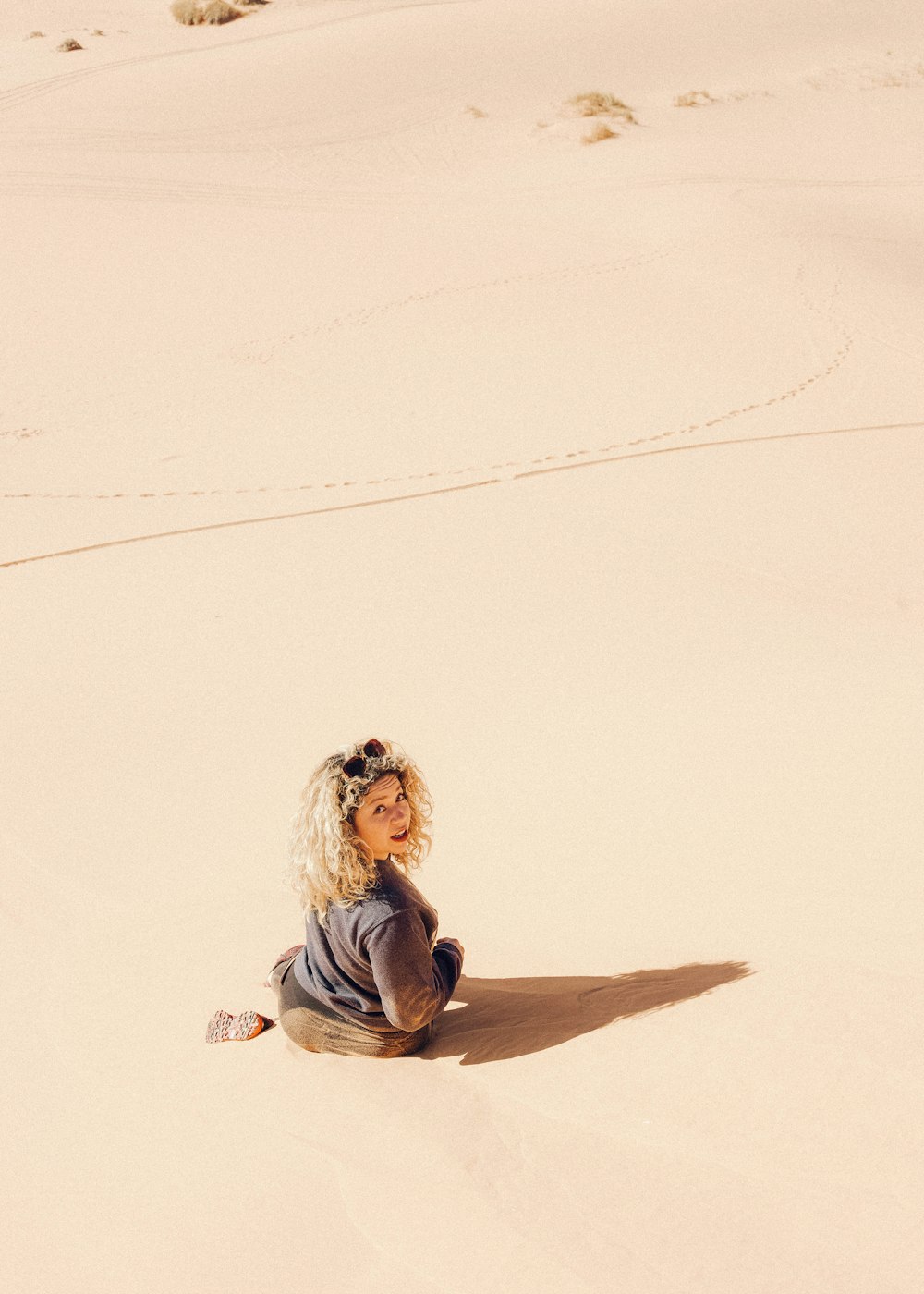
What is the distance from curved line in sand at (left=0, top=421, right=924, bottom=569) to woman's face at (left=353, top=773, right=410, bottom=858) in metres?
5.77

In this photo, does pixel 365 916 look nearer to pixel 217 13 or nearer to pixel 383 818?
pixel 383 818

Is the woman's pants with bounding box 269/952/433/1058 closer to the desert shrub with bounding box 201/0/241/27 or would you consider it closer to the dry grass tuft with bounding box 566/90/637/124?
the dry grass tuft with bounding box 566/90/637/124

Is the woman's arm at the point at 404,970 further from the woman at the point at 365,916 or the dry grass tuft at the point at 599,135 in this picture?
the dry grass tuft at the point at 599,135

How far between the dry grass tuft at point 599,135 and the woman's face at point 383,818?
19094mm

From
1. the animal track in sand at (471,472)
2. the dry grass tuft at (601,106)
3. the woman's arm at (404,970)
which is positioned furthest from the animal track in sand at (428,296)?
the woman's arm at (404,970)

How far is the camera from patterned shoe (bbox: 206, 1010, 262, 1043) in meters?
3.30

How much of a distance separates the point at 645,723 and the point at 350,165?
52.8ft

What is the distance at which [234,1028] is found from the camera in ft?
10.9

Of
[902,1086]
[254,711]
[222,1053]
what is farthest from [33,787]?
[902,1086]

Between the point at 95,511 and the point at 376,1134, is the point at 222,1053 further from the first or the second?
the point at 95,511

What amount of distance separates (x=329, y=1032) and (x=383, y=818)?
628 mm

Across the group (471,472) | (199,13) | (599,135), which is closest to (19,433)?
(471,472)

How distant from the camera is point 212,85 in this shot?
21469 millimetres

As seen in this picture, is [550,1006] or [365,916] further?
[550,1006]
